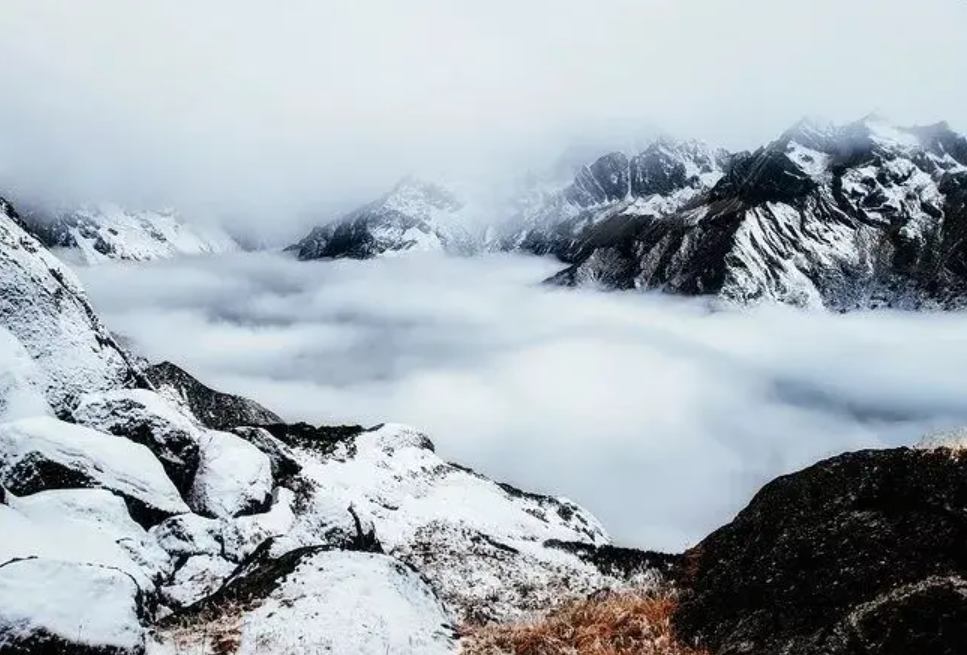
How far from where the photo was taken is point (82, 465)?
87.2 feet

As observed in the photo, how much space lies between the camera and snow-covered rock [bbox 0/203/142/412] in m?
34.6

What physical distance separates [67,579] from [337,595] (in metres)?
3.46

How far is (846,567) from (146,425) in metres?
30.0

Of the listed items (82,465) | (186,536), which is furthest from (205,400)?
(82,465)

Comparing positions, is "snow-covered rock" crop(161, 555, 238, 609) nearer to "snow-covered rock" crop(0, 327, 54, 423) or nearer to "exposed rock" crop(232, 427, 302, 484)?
"snow-covered rock" crop(0, 327, 54, 423)

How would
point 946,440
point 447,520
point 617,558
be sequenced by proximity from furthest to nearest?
point 447,520
point 617,558
point 946,440

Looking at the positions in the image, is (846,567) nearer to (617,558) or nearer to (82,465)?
(82,465)

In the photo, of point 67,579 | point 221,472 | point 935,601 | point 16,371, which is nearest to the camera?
point 935,601

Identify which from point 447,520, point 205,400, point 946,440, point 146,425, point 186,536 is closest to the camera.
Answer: point 946,440

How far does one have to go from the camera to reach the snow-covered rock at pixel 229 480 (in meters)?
33.4

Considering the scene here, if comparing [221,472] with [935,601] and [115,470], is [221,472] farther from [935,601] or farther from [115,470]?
[935,601]

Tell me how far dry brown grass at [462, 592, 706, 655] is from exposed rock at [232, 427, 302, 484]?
1234 inches

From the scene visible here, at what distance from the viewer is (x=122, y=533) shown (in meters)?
24.6

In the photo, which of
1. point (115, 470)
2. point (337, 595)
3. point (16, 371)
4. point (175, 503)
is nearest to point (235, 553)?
point (175, 503)
